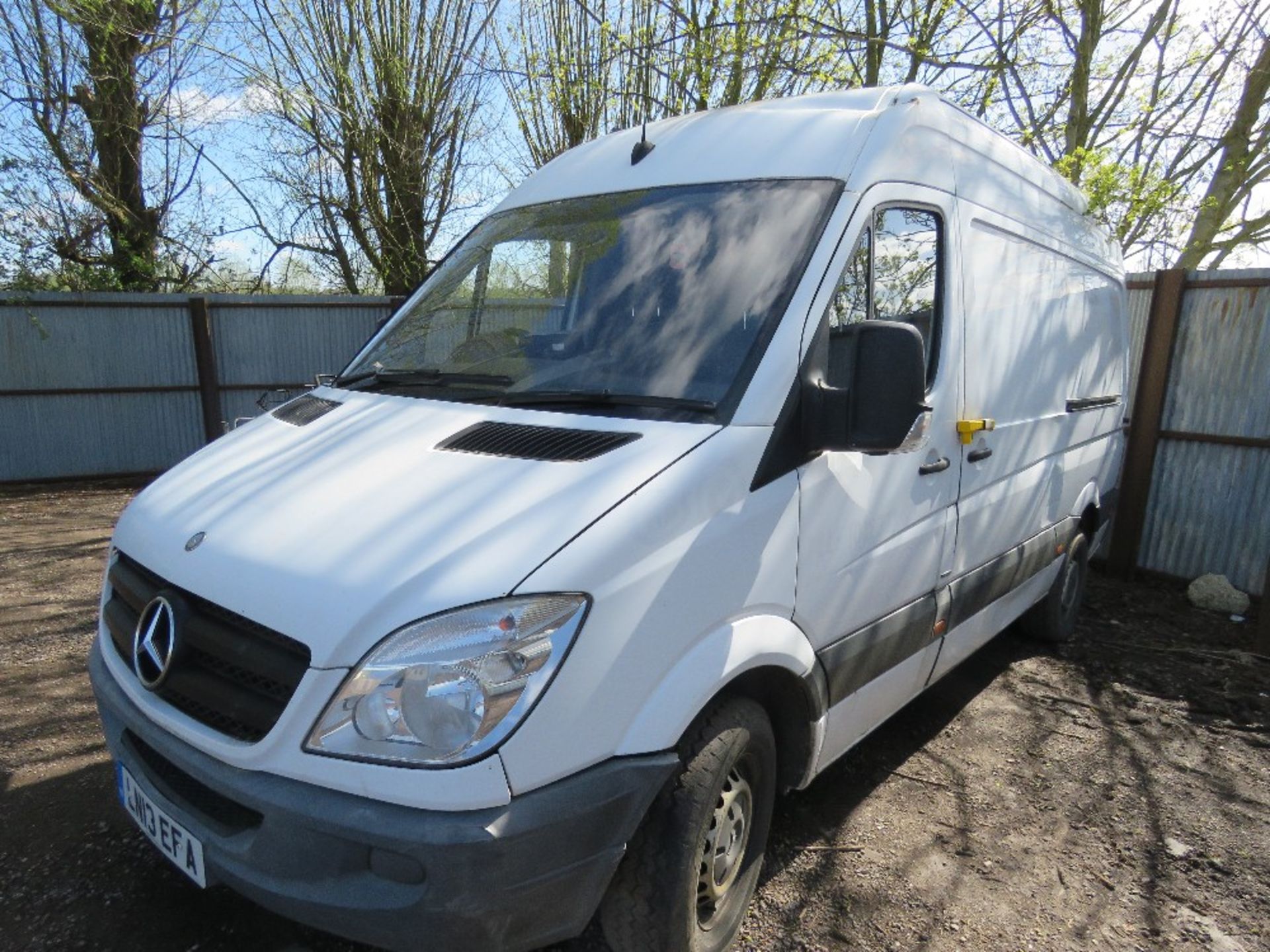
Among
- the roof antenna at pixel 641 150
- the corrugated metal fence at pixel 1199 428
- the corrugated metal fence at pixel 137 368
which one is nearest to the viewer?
the roof antenna at pixel 641 150

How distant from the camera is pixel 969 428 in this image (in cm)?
308

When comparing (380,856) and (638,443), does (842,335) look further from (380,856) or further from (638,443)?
(380,856)

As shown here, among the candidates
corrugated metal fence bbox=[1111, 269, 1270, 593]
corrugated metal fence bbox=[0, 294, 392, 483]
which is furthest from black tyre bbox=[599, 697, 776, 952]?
corrugated metal fence bbox=[0, 294, 392, 483]

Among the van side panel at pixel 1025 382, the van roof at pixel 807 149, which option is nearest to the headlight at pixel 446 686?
the van roof at pixel 807 149

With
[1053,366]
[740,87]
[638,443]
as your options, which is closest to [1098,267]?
[1053,366]

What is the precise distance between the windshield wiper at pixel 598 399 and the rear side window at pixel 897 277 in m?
0.45

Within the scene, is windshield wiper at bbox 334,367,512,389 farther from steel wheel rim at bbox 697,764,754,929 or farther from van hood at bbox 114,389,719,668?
steel wheel rim at bbox 697,764,754,929

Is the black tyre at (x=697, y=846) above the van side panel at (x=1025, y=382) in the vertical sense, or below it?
below

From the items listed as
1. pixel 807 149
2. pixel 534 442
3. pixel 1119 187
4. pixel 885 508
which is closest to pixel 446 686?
pixel 534 442

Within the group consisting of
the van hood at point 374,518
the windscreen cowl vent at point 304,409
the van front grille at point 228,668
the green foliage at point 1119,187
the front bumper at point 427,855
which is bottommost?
the front bumper at point 427,855

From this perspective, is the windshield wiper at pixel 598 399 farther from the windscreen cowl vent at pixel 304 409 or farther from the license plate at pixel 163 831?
the license plate at pixel 163 831

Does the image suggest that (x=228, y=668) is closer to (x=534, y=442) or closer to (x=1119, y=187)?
(x=534, y=442)

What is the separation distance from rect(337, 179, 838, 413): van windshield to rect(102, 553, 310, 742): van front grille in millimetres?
959

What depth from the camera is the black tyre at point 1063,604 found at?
15.8ft
